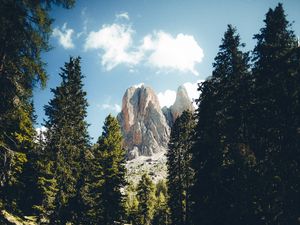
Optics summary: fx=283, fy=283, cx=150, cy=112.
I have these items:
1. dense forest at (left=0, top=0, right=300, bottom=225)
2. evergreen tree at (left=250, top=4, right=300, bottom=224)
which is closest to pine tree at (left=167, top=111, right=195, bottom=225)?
dense forest at (left=0, top=0, right=300, bottom=225)

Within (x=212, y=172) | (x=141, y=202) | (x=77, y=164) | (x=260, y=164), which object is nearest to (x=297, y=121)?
(x=260, y=164)

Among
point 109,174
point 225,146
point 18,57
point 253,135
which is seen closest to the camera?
point 18,57

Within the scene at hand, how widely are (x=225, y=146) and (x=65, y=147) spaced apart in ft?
47.9

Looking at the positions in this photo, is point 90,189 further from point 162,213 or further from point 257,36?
point 162,213

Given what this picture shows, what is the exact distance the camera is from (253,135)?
19.5 metres

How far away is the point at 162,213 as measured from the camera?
71000 millimetres

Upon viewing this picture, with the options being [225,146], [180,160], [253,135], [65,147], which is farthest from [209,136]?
[180,160]

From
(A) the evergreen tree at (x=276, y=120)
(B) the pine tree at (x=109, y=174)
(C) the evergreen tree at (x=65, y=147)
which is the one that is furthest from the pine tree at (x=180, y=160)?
(A) the evergreen tree at (x=276, y=120)

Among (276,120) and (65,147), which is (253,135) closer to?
(276,120)

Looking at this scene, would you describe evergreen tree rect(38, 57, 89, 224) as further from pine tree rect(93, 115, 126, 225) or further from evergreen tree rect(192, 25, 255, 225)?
evergreen tree rect(192, 25, 255, 225)

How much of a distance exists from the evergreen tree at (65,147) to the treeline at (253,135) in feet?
38.4

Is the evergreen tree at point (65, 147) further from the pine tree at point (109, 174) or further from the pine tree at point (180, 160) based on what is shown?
the pine tree at point (180, 160)

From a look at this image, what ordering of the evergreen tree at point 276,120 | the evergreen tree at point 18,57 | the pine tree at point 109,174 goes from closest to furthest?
1. the evergreen tree at point 18,57
2. the evergreen tree at point 276,120
3. the pine tree at point 109,174

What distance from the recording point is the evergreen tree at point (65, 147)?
84.2 feet
